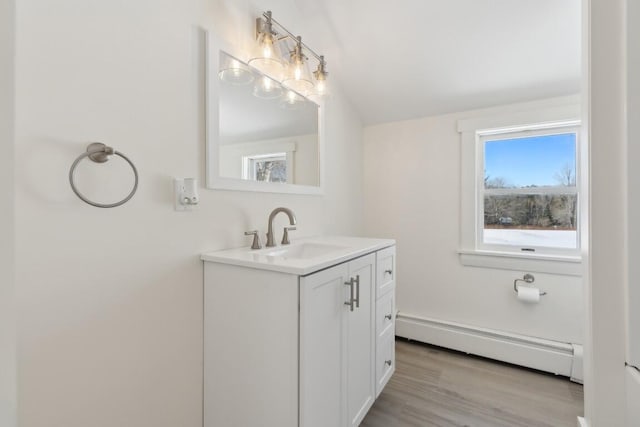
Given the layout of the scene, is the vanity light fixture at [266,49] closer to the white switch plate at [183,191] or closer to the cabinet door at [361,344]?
the white switch plate at [183,191]

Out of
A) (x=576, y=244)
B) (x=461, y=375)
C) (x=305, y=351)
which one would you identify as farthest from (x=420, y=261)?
(x=305, y=351)

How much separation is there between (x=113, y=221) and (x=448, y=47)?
204 centimetres

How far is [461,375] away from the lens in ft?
6.24

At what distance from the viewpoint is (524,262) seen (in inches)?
80.9

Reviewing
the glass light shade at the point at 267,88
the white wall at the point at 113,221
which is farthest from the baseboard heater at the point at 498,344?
the glass light shade at the point at 267,88

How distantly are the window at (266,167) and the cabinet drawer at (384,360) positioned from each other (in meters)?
1.06

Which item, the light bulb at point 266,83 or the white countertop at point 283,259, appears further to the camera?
the light bulb at point 266,83

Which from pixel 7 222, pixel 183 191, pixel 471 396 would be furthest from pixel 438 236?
pixel 7 222

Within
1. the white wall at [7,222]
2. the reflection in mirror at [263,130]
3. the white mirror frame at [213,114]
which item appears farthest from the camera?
the reflection in mirror at [263,130]

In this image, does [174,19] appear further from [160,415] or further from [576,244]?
[576,244]

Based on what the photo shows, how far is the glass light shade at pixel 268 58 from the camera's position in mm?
1444

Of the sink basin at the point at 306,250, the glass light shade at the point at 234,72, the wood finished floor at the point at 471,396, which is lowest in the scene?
the wood finished floor at the point at 471,396

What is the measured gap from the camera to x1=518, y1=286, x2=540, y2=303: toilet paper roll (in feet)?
6.41

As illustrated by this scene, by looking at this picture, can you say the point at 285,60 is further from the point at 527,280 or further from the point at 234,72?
the point at 527,280
